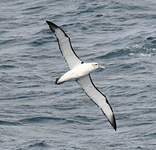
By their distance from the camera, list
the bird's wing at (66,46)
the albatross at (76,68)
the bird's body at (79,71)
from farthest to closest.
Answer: the bird's body at (79,71) → the albatross at (76,68) → the bird's wing at (66,46)

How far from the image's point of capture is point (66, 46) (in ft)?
82.6

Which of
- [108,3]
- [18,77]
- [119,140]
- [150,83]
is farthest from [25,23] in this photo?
[119,140]

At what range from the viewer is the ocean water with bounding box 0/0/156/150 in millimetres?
29391

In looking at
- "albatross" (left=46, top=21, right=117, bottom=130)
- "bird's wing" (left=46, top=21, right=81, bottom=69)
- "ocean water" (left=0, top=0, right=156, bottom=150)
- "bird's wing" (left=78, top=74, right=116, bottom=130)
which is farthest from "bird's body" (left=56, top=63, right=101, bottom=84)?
"ocean water" (left=0, top=0, right=156, bottom=150)

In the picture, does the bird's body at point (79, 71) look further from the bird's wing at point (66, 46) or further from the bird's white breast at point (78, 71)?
the bird's wing at point (66, 46)

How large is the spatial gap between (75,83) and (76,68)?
8794 millimetres

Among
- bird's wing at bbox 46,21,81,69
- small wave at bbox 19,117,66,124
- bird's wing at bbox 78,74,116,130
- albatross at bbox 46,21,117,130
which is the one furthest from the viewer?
small wave at bbox 19,117,66,124

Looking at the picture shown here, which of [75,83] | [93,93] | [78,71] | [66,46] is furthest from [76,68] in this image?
[75,83]

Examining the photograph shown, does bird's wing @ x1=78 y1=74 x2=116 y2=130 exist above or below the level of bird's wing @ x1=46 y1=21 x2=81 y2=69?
below

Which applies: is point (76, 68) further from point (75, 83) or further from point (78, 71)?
point (75, 83)

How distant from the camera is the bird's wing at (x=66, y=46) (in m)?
24.8

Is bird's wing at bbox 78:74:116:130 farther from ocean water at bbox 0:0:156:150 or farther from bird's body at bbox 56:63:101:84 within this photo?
ocean water at bbox 0:0:156:150

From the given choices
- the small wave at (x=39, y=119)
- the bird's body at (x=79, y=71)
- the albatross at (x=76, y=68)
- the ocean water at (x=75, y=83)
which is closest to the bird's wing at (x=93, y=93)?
the albatross at (x=76, y=68)

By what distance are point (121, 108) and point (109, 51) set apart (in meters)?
4.95
